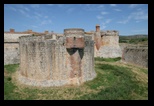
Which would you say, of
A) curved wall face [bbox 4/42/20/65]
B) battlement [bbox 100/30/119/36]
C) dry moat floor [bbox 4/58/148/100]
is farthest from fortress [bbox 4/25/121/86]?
battlement [bbox 100/30/119/36]

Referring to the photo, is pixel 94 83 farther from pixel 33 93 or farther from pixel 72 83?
pixel 33 93

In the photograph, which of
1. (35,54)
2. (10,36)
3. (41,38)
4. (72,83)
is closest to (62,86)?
(72,83)

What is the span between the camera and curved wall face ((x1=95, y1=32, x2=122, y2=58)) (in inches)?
1528

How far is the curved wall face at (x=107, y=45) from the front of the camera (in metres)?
38.8

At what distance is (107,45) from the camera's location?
39156 millimetres

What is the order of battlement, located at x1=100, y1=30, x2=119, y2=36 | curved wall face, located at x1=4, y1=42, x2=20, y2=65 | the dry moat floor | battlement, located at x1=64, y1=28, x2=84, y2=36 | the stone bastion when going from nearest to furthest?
1. the dry moat floor
2. battlement, located at x1=64, y1=28, x2=84, y2=36
3. the stone bastion
4. curved wall face, located at x1=4, y1=42, x2=20, y2=65
5. battlement, located at x1=100, y1=30, x2=119, y2=36

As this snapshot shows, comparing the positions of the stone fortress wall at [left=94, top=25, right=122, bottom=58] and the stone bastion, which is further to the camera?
the stone fortress wall at [left=94, top=25, right=122, bottom=58]

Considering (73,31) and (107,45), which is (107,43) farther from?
(73,31)

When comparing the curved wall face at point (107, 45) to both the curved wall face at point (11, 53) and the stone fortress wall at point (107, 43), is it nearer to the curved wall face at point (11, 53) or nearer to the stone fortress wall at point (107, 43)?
the stone fortress wall at point (107, 43)

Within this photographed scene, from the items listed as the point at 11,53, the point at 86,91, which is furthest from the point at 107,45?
the point at 86,91

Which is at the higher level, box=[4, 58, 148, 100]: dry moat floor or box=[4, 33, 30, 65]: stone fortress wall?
box=[4, 33, 30, 65]: stone fortress wall

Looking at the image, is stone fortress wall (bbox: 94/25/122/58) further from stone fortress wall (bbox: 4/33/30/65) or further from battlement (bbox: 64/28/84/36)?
battlement (bbox: 64/28/84/36)

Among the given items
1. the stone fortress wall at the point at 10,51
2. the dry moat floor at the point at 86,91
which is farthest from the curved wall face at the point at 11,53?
the dry moat floor at the point at 86,91
